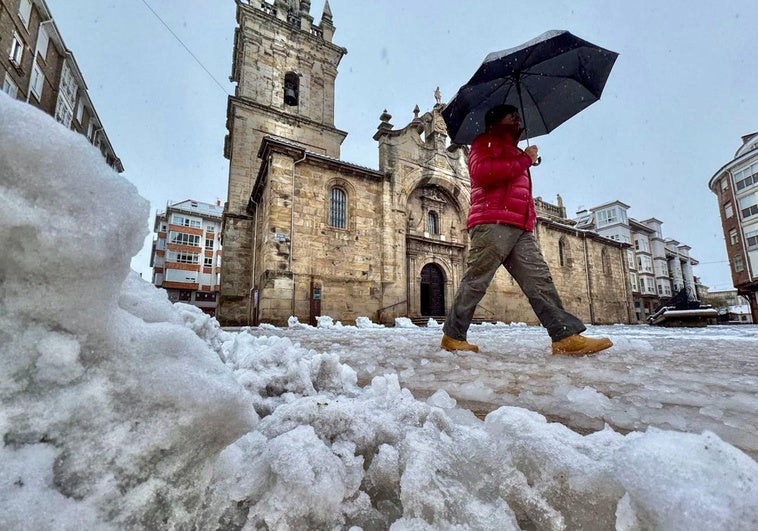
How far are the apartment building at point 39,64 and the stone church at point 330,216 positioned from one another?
5.55m

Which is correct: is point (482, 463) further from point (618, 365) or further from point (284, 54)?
point (284, 54)

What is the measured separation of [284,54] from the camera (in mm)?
17172

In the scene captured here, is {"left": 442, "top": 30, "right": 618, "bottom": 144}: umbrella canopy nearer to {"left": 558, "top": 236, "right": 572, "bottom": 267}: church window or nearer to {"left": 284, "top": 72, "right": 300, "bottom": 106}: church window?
{"left": 284, "top": 72, "right": 300, "bottom": 106}: church window

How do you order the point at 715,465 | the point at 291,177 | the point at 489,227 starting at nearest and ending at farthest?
1. the point at 715,465
2. the point at 489,227
3. the point at 291,177

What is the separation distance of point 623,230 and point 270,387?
158 feet

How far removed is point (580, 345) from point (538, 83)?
134 inches

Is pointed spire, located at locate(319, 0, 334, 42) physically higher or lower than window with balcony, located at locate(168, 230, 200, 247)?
higher

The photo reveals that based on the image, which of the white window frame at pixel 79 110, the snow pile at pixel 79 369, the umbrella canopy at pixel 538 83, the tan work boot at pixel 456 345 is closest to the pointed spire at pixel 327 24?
the white window frame at pixel 79 110

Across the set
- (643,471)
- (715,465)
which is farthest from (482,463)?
(715,465)

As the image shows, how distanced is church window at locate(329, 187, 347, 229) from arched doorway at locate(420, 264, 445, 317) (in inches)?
180

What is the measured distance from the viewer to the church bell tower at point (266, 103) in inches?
547

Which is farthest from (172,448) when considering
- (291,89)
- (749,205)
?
(749,205)

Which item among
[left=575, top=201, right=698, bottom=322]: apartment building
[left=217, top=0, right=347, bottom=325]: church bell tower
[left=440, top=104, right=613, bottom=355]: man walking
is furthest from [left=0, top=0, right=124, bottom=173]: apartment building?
[left=575, top=201, right=698, bottom=322]: apartment building

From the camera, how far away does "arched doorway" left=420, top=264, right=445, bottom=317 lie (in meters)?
14.7
